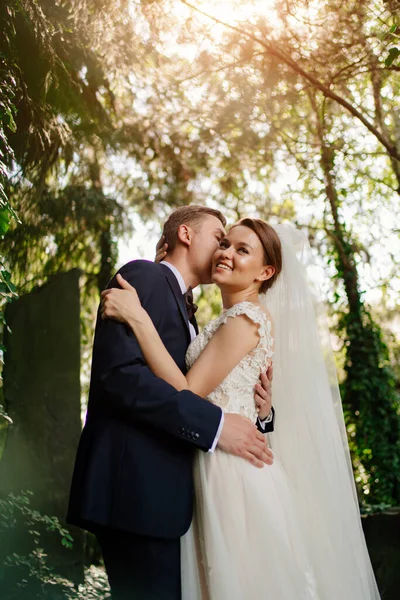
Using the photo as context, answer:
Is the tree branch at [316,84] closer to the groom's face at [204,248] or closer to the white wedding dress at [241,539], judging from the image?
the groom's face at [204,248]

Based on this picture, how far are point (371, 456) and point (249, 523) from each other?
4.94m

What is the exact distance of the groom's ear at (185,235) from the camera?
7.81 feet

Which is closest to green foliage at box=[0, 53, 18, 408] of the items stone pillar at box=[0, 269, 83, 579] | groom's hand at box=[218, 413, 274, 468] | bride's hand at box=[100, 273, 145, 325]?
bride's hand at box=[100, 273, 145, 325]

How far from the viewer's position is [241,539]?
196 centimetres

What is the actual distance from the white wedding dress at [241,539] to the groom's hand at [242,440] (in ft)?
0.10

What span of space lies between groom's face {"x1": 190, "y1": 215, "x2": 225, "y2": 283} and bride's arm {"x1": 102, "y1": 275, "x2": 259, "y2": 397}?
31 cm

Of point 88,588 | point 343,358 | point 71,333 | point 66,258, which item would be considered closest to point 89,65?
point 66,258

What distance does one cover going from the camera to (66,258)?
6.76 meters

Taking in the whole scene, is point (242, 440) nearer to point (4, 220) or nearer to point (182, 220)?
point (182, 220)

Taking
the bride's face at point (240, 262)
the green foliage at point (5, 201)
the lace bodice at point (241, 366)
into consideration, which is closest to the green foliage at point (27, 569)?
the green foliage at point (5, 201)

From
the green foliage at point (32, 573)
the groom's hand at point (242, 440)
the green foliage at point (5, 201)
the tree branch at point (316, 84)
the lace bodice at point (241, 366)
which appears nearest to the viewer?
the groom's hand at point (242, 440)

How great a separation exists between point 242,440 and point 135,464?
38 centimetres

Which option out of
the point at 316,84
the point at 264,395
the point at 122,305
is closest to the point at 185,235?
the point at 122,305

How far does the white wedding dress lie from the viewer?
191 cm
